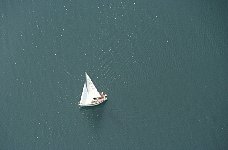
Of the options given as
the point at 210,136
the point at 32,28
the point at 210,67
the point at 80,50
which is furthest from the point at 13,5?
the point at 210,136

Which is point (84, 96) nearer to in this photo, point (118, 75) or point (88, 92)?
point (88, 92)

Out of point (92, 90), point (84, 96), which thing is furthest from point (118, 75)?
point (84, 96)

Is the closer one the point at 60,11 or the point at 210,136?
the point at 210,136

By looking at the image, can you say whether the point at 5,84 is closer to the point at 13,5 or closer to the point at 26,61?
the point at 26,61
